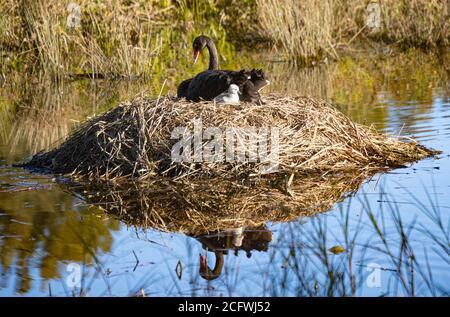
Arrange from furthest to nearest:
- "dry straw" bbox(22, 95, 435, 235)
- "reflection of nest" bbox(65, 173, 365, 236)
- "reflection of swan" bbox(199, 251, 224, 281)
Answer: "dry straw" bbox(22, 95, 435, 235) < "reflection of nest" bbox(65, 173, 365, 236) < "reflection of swan" bbox(199, 251, 224, 281)

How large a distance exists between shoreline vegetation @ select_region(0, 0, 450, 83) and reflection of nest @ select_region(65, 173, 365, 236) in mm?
7393

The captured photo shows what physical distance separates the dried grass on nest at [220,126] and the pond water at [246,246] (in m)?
0.33

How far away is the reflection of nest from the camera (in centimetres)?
686

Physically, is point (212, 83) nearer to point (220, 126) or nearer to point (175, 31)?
point (220, 126)

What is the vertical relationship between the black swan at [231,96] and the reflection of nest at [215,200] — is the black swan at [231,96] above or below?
above

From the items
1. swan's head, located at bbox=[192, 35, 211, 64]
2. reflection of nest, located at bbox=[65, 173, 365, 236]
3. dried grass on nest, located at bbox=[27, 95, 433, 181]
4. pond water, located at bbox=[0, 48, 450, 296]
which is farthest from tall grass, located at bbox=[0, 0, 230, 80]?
reflection of nest, located at bbox=[65, 173, 365, 236]

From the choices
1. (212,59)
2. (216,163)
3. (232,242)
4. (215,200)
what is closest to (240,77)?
(216,163)

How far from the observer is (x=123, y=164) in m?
8.21

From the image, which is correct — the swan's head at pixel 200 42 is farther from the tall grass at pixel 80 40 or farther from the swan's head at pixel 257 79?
the tall grass at pixel 80 40

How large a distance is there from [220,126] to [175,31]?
12.1 meters

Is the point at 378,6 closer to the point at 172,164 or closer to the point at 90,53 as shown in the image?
the point at 90,53

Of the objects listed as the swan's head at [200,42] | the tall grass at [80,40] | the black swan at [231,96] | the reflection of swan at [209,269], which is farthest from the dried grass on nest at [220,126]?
the tall grass at [80,40]

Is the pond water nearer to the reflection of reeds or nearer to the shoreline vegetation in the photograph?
the reflection of reeds

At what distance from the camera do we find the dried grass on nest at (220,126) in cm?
811
